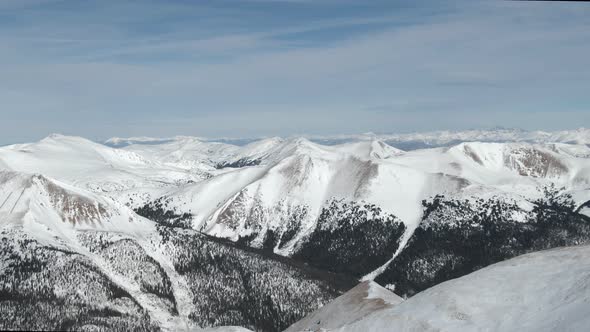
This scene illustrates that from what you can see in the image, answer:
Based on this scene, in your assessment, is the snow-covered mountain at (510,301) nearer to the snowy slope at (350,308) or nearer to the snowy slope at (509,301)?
the snowy slope at (509,301)

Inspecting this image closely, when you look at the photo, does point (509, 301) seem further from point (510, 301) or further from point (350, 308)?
point (350, 308)

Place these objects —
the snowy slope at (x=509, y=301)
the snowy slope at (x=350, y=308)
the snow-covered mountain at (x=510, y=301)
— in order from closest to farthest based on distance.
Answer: the snow-covered mountain at (x=510, y=301), the snowy slope at (x=509, y=301), the snowy slope at (x=350, y=308)

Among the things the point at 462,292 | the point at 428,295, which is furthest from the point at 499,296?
the point at 428,295

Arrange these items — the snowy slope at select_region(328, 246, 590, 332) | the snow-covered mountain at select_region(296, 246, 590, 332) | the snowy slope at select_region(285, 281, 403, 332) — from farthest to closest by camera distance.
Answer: the snowy slope at select_region(285, 281, 403, 332), the snowy slope at select_region(328, 246, 590, 332), the snow-covered mountain at select_region(296, 246, 590, 332)

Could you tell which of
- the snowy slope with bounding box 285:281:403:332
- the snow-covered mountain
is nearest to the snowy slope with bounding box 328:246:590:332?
the snow-covered mountain

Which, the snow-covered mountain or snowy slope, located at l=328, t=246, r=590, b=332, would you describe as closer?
the snow-covered mountain

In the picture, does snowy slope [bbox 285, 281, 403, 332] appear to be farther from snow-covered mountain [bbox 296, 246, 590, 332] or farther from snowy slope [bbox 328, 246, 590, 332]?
snowy slope [bbox 328, 246, 590, 332]

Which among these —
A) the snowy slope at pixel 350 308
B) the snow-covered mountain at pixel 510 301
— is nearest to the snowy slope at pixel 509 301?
the snow-covered mountain at pixel 510 301

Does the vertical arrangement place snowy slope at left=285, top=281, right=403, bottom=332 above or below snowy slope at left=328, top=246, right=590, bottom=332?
below
